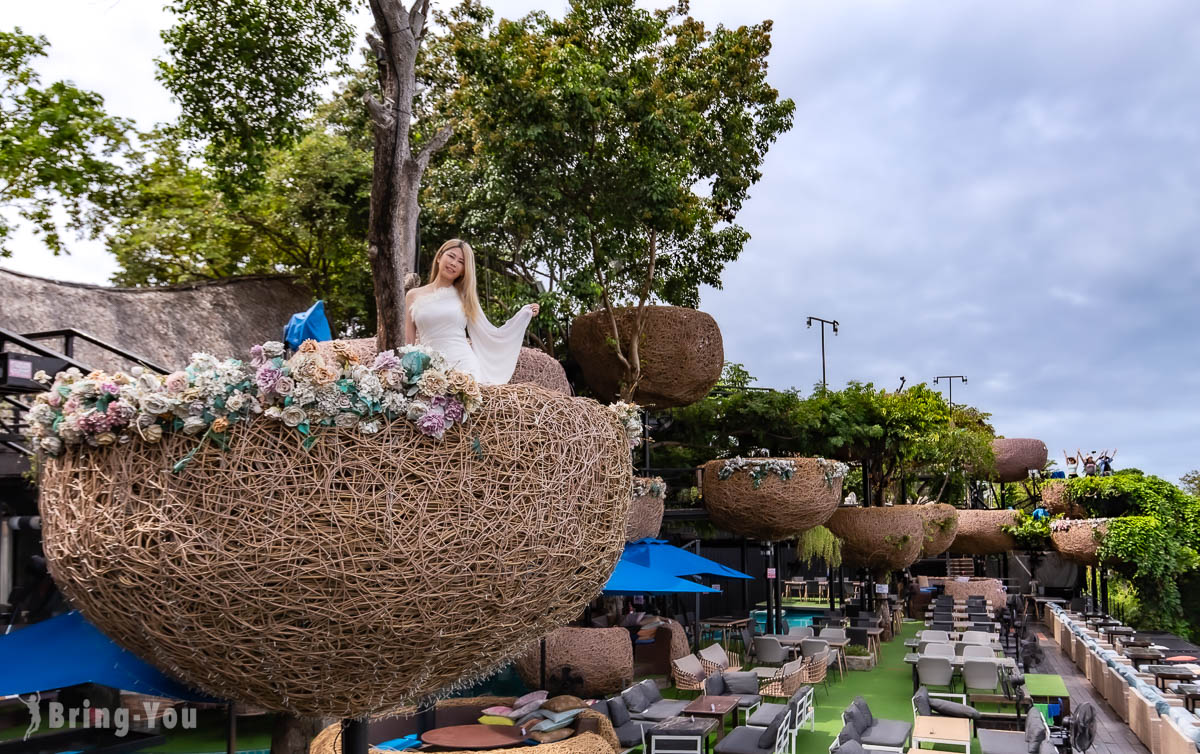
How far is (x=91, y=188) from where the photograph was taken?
18.0m

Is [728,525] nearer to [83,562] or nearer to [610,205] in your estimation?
[610,205]

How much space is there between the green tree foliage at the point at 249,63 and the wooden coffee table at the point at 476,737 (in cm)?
810

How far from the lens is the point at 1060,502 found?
29.8m

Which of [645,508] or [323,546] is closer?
[323,546]

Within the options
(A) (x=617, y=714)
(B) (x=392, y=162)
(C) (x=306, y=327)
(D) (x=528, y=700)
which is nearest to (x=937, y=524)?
(A) (x=617, y=714)

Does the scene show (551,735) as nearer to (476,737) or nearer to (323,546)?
(476,737)

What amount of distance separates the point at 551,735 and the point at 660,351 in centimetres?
990

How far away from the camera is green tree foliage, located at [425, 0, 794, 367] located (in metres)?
13.8

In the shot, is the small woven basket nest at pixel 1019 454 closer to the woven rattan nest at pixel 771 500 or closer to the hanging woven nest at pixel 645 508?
the woven rattan nest at pixel 771 500

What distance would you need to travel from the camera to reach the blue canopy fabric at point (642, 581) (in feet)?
35.9

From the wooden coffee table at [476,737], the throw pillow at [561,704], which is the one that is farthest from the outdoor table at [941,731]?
the wooden coffee table at [476,737]

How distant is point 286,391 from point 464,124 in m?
12.6

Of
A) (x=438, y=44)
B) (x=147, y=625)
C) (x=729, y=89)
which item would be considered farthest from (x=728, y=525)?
(x=147, y=625)

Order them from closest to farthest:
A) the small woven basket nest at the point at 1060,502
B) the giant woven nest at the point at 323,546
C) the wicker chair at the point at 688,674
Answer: the giant woven nest at the point at 323,546, the wicker chair at the point at 688,674, the small woven basket nest at the point at 1060,502
